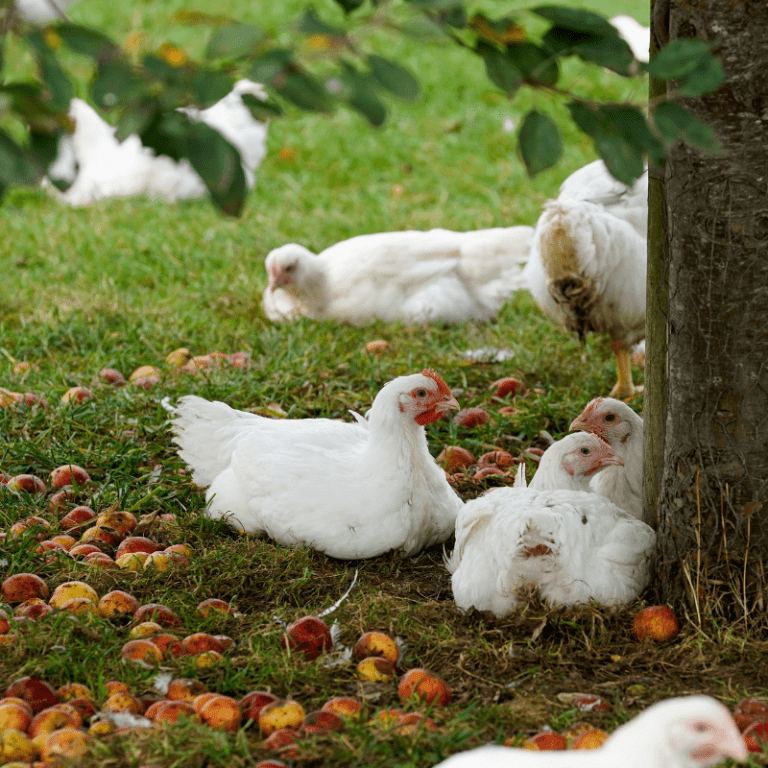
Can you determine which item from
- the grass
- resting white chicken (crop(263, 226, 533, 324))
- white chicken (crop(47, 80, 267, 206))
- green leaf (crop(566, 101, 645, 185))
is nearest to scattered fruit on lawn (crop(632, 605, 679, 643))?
the grass

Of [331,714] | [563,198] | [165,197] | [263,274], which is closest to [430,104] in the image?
[165,197]

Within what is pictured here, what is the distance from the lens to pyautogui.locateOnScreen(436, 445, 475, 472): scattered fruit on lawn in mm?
3818

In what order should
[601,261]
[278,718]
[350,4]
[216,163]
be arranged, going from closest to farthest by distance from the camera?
[216,163]
[350,4]
[278,718]
[601,261]

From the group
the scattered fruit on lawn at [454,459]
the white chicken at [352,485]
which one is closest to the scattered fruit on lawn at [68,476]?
the white chicken at [352,485]

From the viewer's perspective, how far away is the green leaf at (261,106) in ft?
4.60

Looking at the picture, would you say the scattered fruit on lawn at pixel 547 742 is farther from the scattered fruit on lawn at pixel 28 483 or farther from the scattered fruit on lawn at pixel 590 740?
the scattered fruit on lawn at pixel 28 483

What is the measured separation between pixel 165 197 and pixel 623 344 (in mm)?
4927

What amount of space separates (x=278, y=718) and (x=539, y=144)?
1.41 m

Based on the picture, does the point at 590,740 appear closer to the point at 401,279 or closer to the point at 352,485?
the point at 352,485

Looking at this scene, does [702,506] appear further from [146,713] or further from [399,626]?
[146,713]

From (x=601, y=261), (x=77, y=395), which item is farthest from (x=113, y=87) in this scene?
(x=601, y=261)

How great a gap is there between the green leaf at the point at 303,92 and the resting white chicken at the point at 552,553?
1.63 metres

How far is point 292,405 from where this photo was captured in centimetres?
429

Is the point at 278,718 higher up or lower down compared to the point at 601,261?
lower down
